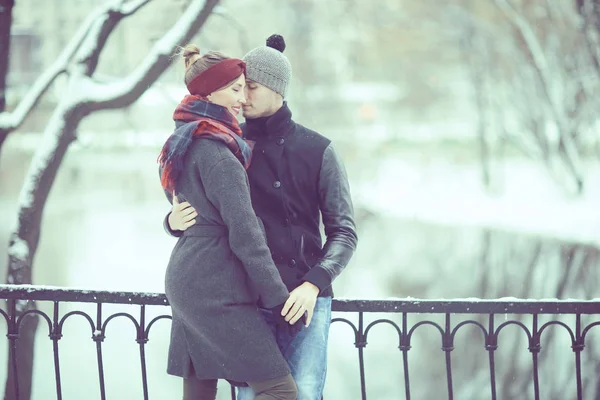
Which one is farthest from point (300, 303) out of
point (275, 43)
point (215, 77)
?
point (275, 43)

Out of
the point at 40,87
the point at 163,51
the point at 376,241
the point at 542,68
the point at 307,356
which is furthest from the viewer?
the point at 376,241

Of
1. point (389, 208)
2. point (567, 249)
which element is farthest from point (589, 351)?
point (389, 208)

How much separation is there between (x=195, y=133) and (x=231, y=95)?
169 mm

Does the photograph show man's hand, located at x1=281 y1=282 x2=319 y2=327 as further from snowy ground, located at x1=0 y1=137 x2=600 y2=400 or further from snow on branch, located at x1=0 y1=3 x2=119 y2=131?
snowy ground, located at x1=0 y1=137 x2=600 y2=400

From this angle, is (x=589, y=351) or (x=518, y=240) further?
(x=518, y=240)

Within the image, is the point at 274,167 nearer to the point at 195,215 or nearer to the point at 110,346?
the point at 195,215

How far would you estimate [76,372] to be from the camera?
17.2m

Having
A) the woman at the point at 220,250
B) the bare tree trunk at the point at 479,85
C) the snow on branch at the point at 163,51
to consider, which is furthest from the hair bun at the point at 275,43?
the bare tree trunk at the point at 479,85

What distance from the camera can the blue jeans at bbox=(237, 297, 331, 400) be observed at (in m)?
2.22

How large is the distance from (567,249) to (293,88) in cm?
897

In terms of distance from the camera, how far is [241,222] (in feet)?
6.45

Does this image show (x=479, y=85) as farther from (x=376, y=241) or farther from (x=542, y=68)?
(x=376, y=241)

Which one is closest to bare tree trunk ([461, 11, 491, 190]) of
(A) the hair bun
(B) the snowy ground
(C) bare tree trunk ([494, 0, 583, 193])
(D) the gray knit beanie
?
(B) the snowy ground

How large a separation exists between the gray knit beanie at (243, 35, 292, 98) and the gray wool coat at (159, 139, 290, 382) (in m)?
0.34
